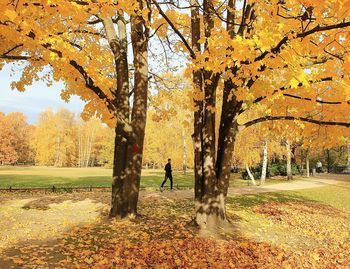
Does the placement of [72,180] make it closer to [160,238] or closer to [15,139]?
[160,238]

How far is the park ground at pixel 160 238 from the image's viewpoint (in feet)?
21.1

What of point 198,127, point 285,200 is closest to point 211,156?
point 198,127

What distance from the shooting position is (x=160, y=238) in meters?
7.99

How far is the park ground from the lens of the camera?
21.1ft

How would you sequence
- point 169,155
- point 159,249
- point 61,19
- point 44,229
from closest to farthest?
point 159,249
point 44,229
point 61,19
point 169,155

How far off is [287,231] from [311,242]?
1.01 meters

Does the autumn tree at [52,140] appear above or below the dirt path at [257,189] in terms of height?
above

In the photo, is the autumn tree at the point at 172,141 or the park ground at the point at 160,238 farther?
the autumn tree at the point at 172,141

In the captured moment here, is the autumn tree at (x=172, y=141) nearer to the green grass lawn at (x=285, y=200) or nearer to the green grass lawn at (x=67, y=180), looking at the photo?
the green grass lawn at (x=67, y=180)

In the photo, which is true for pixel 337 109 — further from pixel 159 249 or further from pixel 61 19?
pixel 61 19

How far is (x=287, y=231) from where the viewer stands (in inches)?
386

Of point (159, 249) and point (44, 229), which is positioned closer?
point (159, 249)

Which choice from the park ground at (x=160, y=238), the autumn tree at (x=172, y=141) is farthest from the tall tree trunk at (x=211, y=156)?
the autumn tree at (x=172, y=141)

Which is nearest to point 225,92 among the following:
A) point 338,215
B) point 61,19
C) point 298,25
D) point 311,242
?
point 298,25
